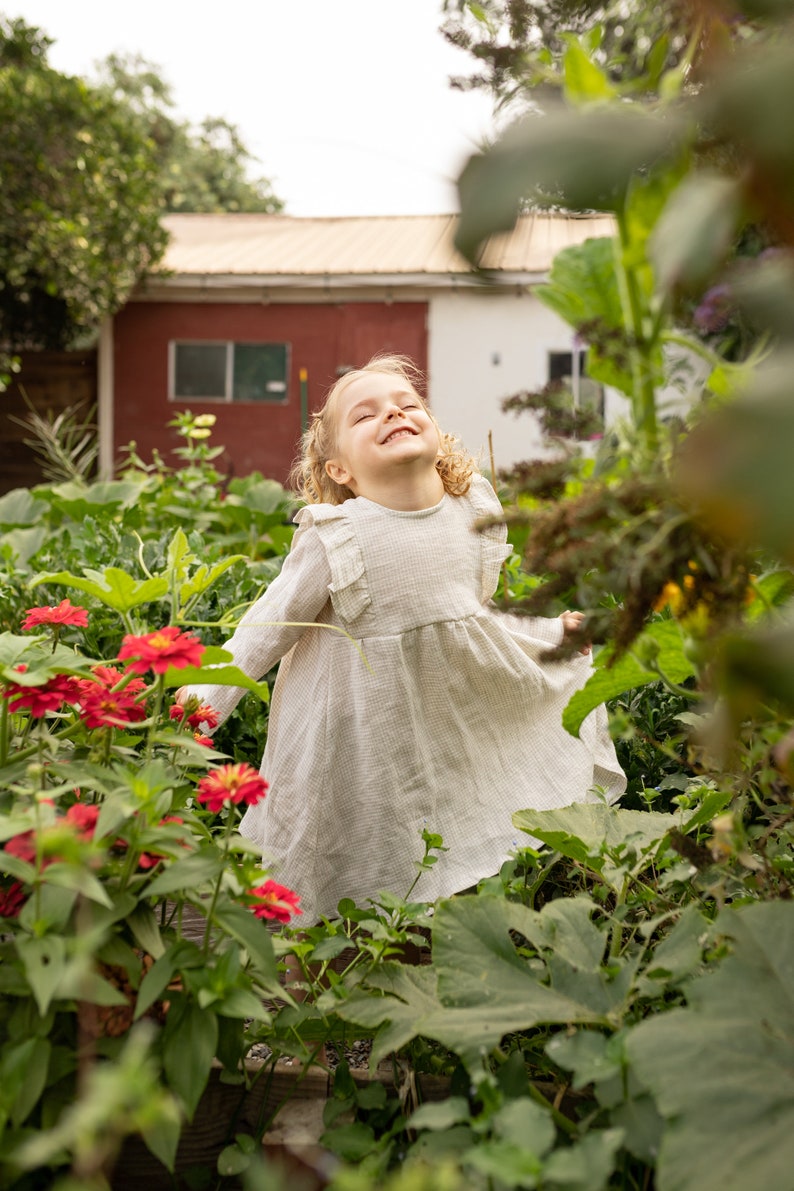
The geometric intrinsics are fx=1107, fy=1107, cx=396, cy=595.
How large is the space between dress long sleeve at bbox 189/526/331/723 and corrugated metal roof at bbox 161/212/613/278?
848 cm

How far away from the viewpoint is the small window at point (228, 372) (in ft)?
41.3

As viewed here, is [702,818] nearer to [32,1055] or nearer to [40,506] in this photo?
[32,1055]

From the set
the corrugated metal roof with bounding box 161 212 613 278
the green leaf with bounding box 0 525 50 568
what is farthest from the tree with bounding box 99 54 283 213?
the green leaf with bounding box 0 525 50 568

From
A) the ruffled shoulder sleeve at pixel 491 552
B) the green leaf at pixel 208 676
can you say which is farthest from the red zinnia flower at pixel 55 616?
the ruffled shoulder sleeve at pixel 491 552

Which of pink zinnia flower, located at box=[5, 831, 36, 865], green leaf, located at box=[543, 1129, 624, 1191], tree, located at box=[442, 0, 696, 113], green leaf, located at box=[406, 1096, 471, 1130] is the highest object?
tree, located at box=[442, 0, 696, 113]

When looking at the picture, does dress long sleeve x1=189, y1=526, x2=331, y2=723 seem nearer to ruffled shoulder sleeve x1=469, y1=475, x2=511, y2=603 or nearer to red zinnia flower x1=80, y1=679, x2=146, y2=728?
ruffled shoulder sleeve x1=469, y1=475, x2=511, y2=603

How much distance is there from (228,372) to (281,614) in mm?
11128

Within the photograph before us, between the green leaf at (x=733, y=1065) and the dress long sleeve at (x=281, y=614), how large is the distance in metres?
1.15

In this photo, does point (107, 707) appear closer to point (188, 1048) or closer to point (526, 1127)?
point (188, 1048)

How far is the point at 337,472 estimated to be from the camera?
7.43 feet

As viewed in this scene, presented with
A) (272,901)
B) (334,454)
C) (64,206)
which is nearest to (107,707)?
(272,901)

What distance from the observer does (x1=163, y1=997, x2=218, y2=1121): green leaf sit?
38.5 inches

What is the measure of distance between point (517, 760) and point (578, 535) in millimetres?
1406

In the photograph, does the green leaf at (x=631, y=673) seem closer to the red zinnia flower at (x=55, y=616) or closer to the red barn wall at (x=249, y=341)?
the red zinnia flower at (x=55, y=616)
